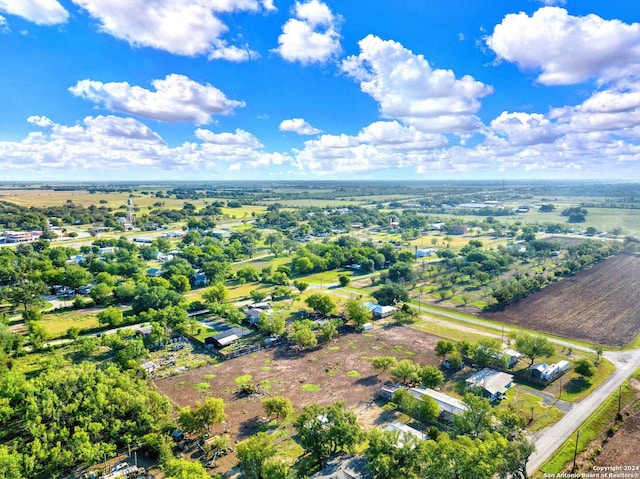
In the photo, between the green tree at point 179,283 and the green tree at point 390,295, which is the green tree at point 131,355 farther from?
the green tree at point 390,295

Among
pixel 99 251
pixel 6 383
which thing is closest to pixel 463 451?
pixel 6 383

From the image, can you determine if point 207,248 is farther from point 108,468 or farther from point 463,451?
point 463,451

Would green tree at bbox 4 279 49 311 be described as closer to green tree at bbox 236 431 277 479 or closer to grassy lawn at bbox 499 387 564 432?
green tree at bbox 236 431 277 479

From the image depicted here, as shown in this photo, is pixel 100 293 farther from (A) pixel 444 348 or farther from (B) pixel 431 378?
(A) pixel 444 348

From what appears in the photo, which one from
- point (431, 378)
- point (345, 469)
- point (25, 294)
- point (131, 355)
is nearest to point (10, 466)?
point (131, 355)

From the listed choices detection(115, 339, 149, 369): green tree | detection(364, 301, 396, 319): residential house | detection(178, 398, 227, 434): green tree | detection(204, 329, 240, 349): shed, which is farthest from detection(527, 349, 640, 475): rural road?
detection(115, 339, 149, 369): green tree

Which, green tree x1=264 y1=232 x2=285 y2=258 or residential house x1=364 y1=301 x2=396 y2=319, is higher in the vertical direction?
green tree x1=264 y1=232 x2=285 y2=258
